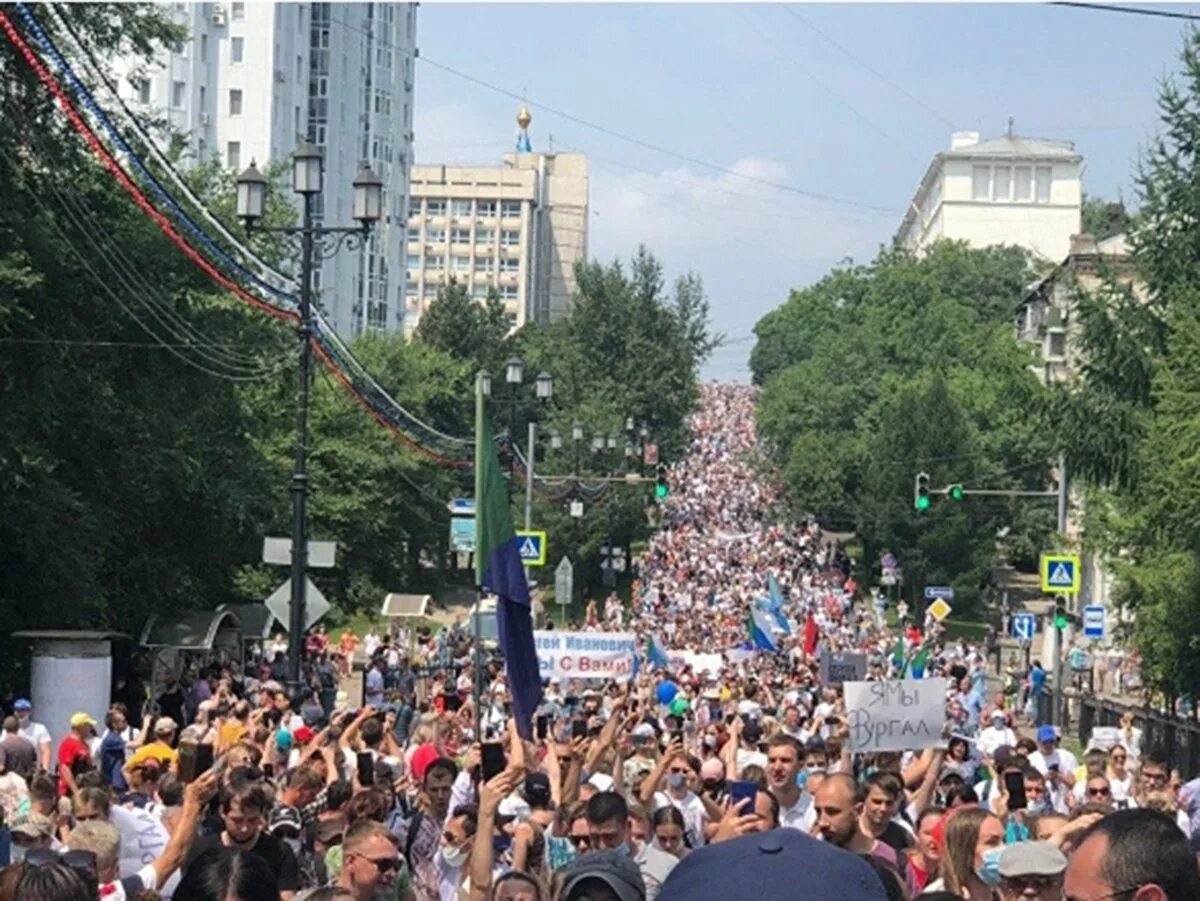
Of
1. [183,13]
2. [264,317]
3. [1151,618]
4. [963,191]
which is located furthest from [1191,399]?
[963,191]

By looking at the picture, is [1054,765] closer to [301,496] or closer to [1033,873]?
[301,496]

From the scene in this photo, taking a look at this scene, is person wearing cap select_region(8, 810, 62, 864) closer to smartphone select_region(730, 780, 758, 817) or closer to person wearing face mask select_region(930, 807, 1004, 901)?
smartphone select_region(730, 780, 758, 817)

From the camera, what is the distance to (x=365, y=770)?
510 inches

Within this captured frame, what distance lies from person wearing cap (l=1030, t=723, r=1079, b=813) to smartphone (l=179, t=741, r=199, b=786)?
6924mm

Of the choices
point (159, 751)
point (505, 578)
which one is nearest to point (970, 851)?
point (505, 578)

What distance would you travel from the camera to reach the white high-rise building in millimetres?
112875

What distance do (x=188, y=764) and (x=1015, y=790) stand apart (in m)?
4.34

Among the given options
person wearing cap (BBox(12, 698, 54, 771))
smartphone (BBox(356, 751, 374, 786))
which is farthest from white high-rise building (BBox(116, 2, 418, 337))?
smartphone (BBox(356, 751, 374, 786))

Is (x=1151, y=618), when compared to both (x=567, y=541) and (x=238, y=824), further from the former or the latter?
(x=567, y=541)

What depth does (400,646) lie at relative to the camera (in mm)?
54438

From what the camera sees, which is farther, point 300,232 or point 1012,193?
point 1012,193

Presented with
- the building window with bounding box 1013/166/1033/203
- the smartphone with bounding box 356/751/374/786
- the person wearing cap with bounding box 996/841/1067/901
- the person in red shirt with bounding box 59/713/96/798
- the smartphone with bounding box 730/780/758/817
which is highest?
the building window with bounding box 1013/166/1033/203

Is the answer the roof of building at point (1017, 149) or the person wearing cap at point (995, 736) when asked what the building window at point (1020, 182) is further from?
the person wearing cap at point (995, 736)

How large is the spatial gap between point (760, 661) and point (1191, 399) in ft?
48.6
